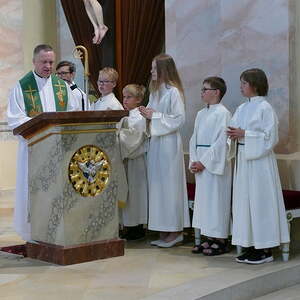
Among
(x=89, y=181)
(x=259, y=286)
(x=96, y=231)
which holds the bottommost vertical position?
(x=259, y=286)

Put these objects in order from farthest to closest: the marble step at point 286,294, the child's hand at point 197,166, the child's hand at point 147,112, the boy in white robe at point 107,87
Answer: the boy in white robe at point 107,87 → the child's hand at point 147,112 → the child's hand at point 197,166 → the marble step at point 286,294

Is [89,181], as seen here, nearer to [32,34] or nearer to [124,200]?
[124,200]

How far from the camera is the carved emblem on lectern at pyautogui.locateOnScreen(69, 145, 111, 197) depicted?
5762mm

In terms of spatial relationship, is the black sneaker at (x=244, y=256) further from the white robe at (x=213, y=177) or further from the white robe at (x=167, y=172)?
the white robe at (x=167, y=172)

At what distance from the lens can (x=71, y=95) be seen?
669 centimetres

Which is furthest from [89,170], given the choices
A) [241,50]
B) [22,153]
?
[241,50]

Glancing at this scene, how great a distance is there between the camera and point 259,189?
584cm

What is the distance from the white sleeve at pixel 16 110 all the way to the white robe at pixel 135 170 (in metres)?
0.99

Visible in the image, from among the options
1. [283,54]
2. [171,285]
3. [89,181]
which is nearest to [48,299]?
[171,285]

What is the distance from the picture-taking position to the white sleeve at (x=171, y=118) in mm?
6488

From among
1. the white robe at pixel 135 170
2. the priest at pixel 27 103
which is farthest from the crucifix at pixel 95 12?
the priest at pixel 27 103

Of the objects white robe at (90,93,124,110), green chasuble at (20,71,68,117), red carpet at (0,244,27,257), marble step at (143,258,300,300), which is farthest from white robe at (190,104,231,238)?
red carpet at (0,244,27,257)

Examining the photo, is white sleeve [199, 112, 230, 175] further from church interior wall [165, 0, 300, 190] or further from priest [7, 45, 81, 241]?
priest [7, 45, 81, 241]

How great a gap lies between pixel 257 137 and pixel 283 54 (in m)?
1.19
